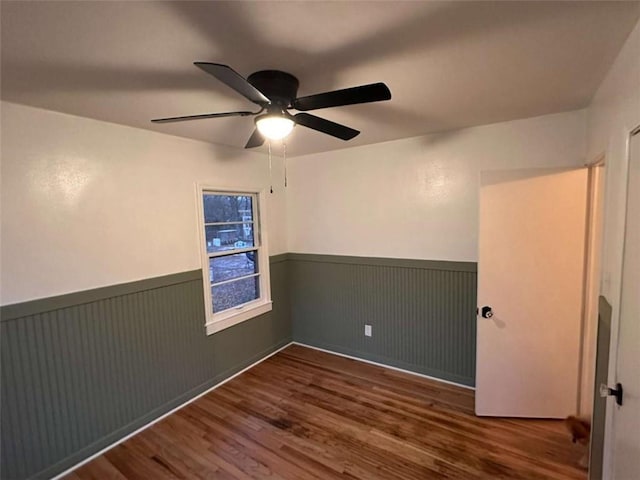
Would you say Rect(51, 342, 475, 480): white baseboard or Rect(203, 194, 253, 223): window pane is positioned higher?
Rect(203, 194, 253, 223): window pane

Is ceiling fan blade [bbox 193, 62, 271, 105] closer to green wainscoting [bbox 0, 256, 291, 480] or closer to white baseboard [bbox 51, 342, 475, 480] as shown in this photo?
green wainscoting [bbox 0, 256, 291, 480]

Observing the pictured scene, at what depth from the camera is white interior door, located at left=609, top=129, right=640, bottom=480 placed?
1148 mm

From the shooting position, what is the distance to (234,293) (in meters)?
3.43

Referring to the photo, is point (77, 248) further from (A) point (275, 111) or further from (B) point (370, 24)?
(B) point (370, 24)

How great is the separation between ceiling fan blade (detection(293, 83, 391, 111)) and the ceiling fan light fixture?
10cm

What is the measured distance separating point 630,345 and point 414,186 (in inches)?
82.9

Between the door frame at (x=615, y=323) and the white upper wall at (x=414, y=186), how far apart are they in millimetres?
1312

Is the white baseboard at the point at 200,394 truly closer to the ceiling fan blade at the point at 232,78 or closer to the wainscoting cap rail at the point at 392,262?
the wainscoting cap rail at the point at 392,262

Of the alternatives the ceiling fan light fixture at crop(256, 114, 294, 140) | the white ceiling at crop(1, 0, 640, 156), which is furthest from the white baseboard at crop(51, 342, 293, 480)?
the ceiling fan light fixture at crop(256, 114, 294, 140)

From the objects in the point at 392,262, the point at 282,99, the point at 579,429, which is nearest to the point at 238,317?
the point at 392,262

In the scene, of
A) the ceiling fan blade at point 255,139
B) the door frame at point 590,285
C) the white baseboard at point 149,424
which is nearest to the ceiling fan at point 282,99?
the ceiling fan blade at point 255,139

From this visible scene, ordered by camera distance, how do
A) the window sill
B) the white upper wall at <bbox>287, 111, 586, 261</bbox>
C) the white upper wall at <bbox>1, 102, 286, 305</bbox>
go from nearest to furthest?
the white upper wall at <bbox>1, 102, 286, 305</bbox>, the white upper wall at <bbox>287, 111, 586, 261</bbox>, the window sill

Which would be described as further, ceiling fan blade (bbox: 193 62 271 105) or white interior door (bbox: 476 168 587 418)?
white interior door (bbox: 476 168 587 418)

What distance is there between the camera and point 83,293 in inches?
86.0
